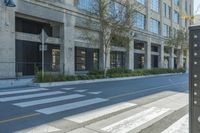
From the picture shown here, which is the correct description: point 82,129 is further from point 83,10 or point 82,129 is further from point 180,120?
point 83,10

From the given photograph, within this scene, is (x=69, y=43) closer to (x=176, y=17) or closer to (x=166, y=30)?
(x=166, y=30)

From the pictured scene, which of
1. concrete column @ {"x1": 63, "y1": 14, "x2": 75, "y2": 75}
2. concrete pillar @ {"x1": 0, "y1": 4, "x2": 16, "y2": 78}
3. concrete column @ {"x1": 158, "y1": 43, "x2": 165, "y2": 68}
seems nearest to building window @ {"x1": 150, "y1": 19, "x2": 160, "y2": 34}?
concrete column @ {"x1": 158, "y1": 43, "x2": 165, "y2": 68}

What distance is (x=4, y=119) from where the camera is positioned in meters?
7.05

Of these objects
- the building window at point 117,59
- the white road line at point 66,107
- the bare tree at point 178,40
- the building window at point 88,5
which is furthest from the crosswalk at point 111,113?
the bare tree at point 178,40

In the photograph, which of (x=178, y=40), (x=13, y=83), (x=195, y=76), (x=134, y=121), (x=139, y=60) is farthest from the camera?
(x=178, y=40)

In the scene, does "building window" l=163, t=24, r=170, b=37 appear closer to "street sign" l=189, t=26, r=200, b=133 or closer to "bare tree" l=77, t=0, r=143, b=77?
"bare tree" l=77, t=0, r=143, b=77

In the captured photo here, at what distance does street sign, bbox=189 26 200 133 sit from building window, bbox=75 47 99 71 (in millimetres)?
24963

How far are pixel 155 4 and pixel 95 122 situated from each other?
138 feet

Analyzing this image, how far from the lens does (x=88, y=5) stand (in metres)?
27.0

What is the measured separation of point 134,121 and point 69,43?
17.7 meters

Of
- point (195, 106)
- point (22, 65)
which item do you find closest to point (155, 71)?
point (22, 65)

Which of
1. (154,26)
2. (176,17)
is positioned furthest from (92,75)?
(176,17)

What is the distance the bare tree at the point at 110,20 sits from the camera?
24062 millimetres

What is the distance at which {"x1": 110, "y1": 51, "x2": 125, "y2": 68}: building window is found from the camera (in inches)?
1289
